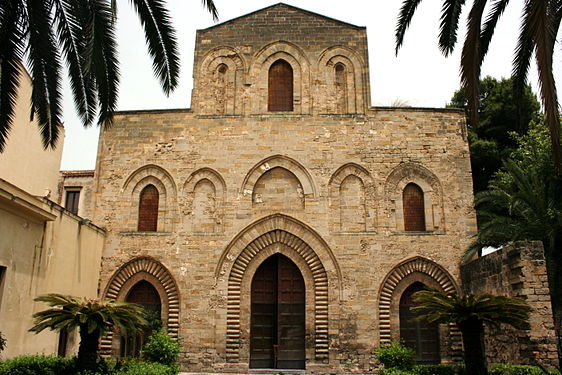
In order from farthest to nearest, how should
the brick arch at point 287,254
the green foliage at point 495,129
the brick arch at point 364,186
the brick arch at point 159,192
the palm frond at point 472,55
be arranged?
the green foliage at point 495,129, the brick arch at point 159,192, the brick arch at point 364,186, the brick arch at point 287,254, the palm frond at point 472,55

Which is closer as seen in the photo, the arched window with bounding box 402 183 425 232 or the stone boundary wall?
the stone boundary wall

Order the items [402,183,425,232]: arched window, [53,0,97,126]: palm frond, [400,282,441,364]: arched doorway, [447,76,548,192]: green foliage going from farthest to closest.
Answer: [447,76,548,192]: green foliage < [402,183,425,232]: arched window < [400,282,441,364]: arched doorway < [53,0,97,126]: palm frond

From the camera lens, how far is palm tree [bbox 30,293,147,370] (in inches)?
369

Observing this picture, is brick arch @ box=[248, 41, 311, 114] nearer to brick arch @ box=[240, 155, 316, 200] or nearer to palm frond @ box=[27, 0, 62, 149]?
brick arch @ box=[240, 155, 316, 200]

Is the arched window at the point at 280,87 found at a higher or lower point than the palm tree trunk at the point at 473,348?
higher

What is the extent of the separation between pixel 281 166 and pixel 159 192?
3668 millimetres

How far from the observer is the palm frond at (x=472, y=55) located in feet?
21.8

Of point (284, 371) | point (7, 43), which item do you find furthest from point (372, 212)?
point (7, 43)

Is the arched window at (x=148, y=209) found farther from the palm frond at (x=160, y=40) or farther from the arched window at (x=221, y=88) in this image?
the palm frond at (x=160, y=40)

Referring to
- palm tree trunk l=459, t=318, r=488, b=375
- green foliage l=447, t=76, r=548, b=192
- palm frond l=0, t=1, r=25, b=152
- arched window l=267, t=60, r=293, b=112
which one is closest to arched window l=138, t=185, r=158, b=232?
arched window l=267, t=60, r=293, b=112

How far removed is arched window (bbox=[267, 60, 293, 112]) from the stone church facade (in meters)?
0.04

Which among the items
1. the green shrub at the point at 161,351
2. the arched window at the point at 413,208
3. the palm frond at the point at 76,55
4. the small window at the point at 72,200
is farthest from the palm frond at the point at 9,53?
the arched window at the point at 413,208

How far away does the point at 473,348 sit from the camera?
963cm

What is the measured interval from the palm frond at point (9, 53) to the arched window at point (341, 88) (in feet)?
32.0
